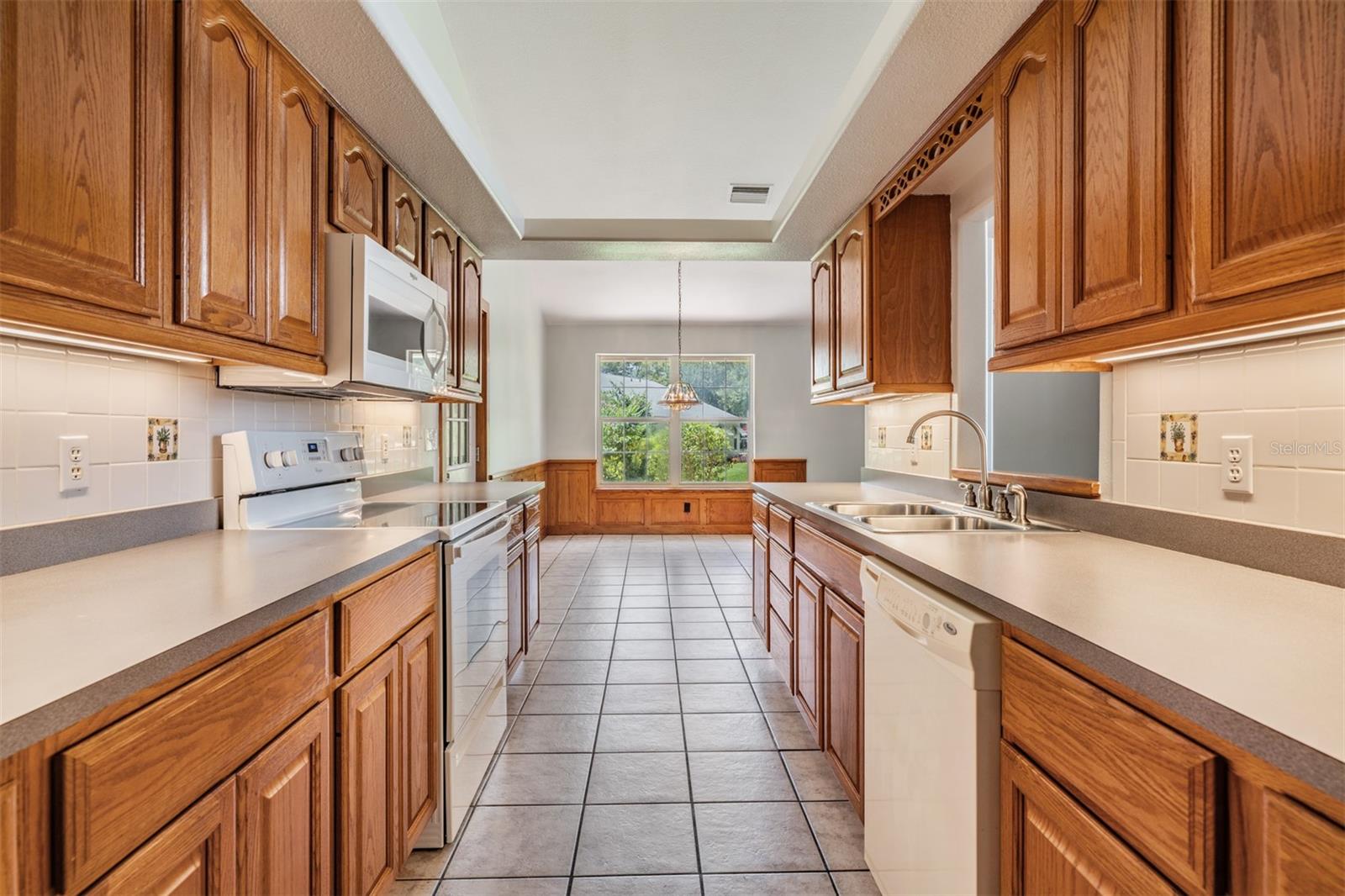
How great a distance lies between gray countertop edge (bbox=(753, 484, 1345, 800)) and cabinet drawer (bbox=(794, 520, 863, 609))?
22.7 inches

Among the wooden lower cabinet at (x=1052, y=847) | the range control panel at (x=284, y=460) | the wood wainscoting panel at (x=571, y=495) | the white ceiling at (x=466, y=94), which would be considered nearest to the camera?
the wooden lower cabinet at (x=1052, y=847)

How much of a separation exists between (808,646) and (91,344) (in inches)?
87.6

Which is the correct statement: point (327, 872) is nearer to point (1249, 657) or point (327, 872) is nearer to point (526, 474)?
point (1249, 657)

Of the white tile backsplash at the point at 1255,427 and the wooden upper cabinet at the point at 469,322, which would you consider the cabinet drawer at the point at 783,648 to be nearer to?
the white tile backsplash at the point at 1255,427

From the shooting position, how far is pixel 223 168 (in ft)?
4.50

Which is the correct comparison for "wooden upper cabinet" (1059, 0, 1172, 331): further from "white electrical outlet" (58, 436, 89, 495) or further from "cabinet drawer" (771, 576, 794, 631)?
"white electrical outlet" (58, 436, 89, 495)

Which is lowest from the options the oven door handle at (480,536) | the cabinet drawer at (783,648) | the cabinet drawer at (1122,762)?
the cabinet drawer at (783,648)

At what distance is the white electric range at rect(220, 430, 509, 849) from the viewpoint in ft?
5.70

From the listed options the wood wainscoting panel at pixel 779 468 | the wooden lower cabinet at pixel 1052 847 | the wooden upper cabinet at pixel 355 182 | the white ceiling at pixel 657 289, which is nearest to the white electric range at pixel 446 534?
the wooden upper cabinet at pixel 355 182

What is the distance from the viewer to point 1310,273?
0.87 m

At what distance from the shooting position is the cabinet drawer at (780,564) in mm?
2619

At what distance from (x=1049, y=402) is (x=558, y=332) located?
6167 millimetres

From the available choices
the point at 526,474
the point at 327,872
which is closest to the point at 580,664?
the point at 327,872

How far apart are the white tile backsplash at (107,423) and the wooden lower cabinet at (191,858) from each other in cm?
77
